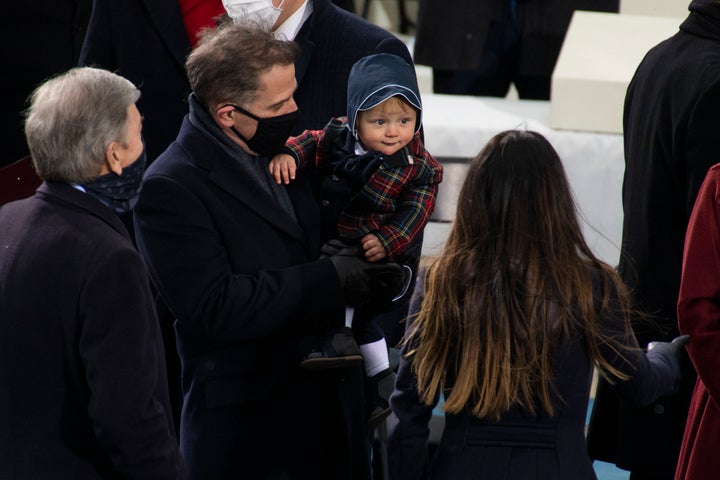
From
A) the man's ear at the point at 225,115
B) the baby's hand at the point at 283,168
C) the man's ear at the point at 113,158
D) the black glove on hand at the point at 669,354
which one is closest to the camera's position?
the man's ear at the point at 113,158

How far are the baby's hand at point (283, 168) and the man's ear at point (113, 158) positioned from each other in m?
0.57

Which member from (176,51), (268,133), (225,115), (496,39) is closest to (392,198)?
(268,133)

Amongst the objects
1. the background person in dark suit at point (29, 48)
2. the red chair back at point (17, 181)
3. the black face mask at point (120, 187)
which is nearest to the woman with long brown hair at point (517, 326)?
the black face mask at point (120, 187)

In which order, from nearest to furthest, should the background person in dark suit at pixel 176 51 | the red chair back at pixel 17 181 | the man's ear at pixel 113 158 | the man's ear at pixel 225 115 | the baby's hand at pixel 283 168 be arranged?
the man's ear at pixel 113 158 → the man's ear at pixel 225 115 → the baby's hand at pixel 283 168 → the background person in dark suit at pixel 176 51 → the red chair back at pixel 17 181

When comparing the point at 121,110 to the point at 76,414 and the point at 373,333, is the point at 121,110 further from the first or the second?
the point at 373,333

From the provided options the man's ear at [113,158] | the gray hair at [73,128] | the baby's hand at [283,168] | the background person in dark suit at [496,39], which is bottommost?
the background person in dark suit at [496,39]

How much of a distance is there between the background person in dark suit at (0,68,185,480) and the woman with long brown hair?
616 mm

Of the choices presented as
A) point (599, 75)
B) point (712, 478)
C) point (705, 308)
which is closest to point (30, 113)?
point (705, 308)

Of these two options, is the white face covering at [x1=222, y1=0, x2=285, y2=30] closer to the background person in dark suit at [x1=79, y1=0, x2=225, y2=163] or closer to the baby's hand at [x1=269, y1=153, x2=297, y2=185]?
the background person in dark suit at [x1=79, y1=0, x2=225, y2=163]

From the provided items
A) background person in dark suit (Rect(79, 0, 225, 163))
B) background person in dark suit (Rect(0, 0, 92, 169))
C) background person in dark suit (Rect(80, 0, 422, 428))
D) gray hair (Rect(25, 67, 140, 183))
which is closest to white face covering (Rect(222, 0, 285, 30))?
background person in dark suit (Rect(80, 0, 422, 428))

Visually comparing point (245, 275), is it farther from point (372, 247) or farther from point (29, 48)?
point (29, 48)

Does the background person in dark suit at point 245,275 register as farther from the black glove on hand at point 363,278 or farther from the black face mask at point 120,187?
the black face mask at point 120,187

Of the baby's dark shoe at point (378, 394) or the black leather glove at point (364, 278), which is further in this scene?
the baby's dark shoe at point (378, 394)

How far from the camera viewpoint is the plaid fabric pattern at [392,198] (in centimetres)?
310
